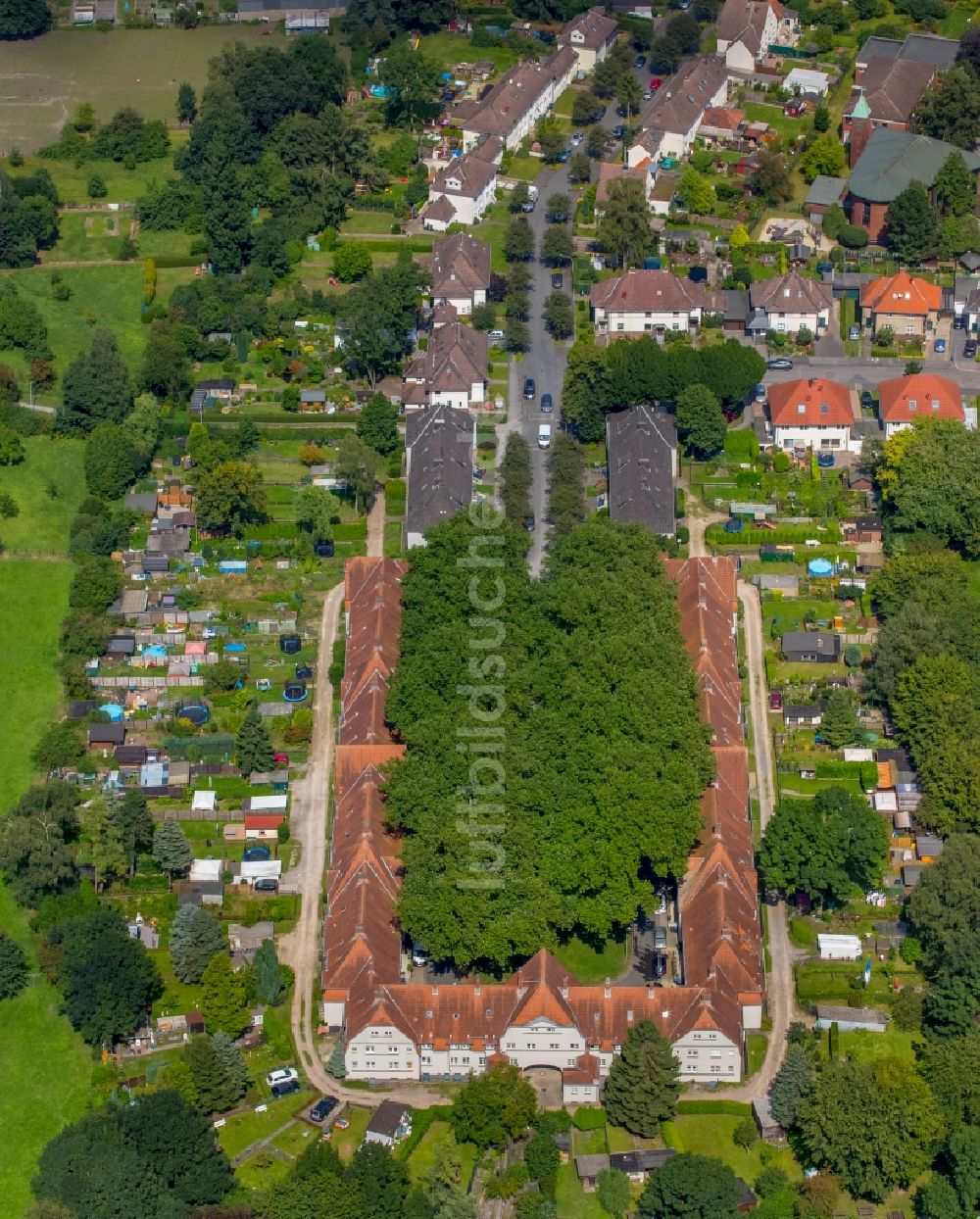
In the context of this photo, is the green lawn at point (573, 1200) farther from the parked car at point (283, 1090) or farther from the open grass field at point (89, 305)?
the open grass field at point (89, 305)

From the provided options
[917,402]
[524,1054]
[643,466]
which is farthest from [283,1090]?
[917,402]

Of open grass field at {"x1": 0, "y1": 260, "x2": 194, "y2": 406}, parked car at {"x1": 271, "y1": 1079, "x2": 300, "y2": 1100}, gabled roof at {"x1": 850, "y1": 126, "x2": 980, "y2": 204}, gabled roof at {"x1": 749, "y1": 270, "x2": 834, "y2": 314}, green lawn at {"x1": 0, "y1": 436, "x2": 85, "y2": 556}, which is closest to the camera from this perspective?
parked car at {"x1": 271, "y1": 1079, "x2": 300, "y2": 1100}

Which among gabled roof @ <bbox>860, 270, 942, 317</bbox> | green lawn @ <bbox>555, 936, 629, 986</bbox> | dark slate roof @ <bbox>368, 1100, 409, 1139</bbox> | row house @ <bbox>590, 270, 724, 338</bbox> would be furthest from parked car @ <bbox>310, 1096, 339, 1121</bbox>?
gabled roof @ <bbox>860, 270, 942, 317</bbox>

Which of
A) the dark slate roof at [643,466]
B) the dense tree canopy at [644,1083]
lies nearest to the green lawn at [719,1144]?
the dense tree canopy at [644,1083]

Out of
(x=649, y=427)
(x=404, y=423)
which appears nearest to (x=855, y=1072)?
(x=649, y=427)

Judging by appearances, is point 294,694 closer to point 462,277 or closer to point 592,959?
point 592,959

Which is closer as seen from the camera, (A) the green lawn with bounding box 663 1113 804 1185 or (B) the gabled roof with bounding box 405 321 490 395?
(A) the green lawn with bounding box 663 1113 804 1185

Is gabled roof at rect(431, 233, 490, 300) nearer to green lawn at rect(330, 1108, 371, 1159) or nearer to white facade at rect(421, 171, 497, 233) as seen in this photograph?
white facade at rect(421, 171, 497, 233)
